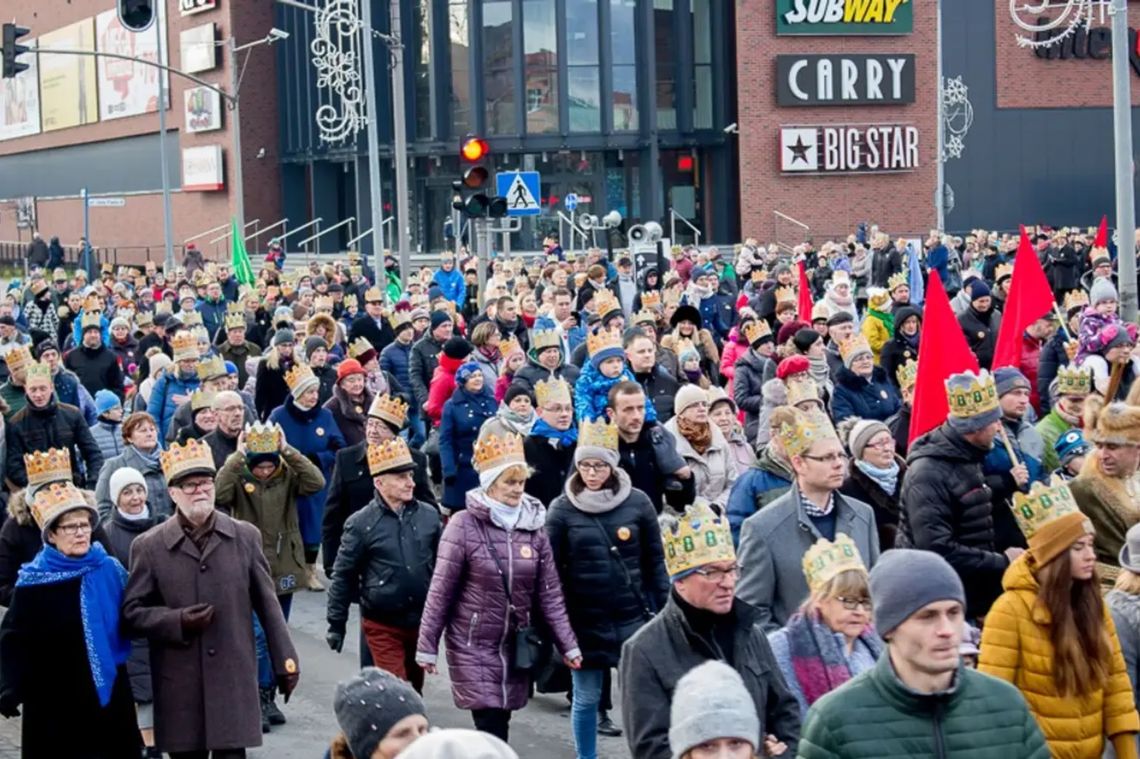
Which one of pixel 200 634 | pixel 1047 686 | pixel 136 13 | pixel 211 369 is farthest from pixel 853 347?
pixel 136 13

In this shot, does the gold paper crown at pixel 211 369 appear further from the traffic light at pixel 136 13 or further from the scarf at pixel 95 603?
the traffic light at pixel 136 13

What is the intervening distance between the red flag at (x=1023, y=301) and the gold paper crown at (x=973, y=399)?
249 inches

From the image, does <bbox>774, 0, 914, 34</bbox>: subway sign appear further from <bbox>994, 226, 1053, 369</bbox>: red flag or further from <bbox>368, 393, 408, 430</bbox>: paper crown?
<bbox>368, 393, 408, 430</bbox>: paper crown

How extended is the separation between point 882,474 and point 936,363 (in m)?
1.79

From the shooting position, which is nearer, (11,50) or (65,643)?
(65,643)

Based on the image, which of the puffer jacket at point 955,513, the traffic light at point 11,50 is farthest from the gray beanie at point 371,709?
the traffic light at point 11,50

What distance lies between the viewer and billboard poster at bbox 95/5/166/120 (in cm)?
6544

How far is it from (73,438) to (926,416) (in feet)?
19.5

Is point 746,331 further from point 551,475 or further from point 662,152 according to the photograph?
point 662,152

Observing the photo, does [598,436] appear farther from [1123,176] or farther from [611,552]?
[1123,176]

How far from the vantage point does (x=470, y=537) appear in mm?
8695

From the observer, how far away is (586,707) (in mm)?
9180

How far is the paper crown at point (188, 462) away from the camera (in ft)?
27.4

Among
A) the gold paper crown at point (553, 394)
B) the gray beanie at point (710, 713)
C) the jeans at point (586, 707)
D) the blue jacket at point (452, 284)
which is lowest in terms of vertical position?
the jeans at point (586, 707)
